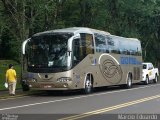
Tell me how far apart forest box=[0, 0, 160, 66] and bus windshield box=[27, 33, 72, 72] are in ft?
17.3

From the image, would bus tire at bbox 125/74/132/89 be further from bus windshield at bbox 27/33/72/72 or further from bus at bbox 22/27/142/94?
bus windshield at bbox 27/33/72/72

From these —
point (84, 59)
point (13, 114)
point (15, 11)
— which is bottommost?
point (13, 114)

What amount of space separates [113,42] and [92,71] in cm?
469

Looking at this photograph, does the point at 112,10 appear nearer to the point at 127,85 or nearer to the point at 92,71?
the point at 127,85

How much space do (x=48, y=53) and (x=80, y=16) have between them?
1719 centimetres

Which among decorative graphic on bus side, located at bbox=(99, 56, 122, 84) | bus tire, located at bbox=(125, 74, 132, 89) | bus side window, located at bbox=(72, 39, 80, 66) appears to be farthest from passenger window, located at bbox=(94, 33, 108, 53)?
bus tire, located at bbox=(125, 74, 132, 89)

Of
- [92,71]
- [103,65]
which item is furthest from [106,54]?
[92,71]

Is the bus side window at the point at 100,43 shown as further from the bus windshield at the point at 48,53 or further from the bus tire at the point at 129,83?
the bus tire at the point at 129,83

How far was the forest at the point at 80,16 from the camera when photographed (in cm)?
3297

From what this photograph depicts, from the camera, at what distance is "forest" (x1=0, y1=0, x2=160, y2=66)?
33.0 metres

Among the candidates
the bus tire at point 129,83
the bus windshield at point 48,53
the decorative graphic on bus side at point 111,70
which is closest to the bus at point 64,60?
the bus windshield at point 48,53

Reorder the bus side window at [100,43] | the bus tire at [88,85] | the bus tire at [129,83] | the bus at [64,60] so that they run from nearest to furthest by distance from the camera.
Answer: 1. the bus at [64,60]
2. the bus tire at [88,85]
3. the bus side window at [100,43]
4. the bus tire at [129,83]

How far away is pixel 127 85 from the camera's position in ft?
115

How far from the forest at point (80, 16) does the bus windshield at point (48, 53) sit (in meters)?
5.28
